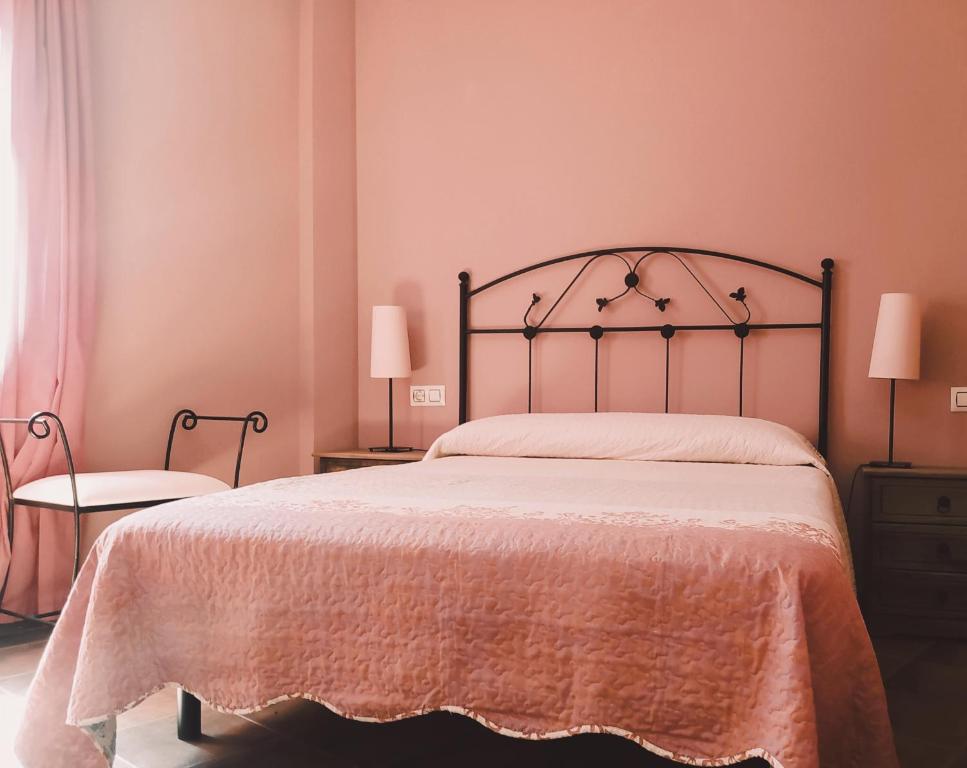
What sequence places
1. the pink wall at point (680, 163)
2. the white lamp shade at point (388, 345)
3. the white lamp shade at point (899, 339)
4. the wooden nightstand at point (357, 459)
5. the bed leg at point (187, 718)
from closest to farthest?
the bed leg at point (187, 718) < the white lamp shade at point (899, 339) < the pink wall at point (680, 163) < the wooden nightstand at point (357, 459) < the white lamp shade at point (388, 345)

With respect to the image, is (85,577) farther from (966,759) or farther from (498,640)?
(966,759)

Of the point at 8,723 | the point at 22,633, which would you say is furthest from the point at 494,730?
the point at 22,633

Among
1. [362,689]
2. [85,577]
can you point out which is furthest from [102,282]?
[362,689]

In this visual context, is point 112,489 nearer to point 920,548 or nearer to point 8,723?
point 8,723

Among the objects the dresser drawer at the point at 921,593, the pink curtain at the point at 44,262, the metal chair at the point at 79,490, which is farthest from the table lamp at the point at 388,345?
the dresser drawer at the point at 921,593

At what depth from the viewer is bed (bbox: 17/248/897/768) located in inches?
45.9

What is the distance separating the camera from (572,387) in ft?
10.8

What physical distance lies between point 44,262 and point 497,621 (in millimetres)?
2043

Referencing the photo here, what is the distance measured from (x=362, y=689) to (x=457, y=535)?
11.9 inches

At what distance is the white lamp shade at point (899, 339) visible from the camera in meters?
2.62

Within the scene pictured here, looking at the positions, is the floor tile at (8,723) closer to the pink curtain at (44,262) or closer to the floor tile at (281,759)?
the floor tile at (281,759)

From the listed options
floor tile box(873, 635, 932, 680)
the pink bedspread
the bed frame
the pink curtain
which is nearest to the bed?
the pink bedspread

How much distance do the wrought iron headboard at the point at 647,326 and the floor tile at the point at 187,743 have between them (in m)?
1.81

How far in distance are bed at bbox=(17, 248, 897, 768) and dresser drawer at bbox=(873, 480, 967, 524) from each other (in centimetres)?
99
